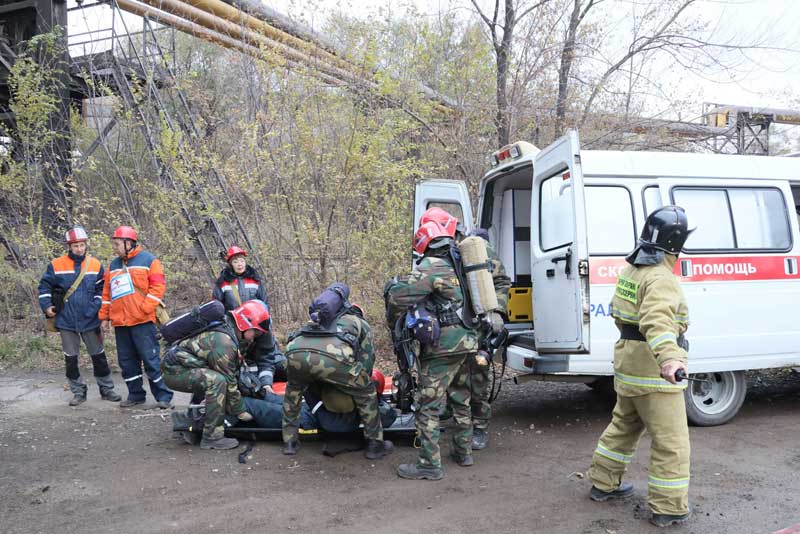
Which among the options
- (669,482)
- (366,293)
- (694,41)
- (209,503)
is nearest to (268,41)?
(366,293)

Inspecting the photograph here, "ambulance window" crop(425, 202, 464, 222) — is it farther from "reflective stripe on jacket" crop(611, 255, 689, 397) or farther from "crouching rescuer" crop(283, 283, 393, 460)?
"reflective stripe on jacket" crop(611, 255, 689, 397)

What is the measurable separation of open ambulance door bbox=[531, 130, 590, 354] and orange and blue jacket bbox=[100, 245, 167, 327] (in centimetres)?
373

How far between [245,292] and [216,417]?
1.91m

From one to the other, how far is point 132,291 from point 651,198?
16.2 feet

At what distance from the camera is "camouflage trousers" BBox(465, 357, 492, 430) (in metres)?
4.92

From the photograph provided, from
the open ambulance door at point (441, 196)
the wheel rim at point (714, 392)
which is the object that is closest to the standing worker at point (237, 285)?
the open ambulance door at point (441, 196)

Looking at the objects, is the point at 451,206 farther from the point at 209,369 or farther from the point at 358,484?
the point at 358,484

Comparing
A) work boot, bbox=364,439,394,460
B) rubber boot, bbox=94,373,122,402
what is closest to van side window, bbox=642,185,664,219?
work boot, bbox=364,439,394,460

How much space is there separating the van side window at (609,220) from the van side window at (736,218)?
52 cm

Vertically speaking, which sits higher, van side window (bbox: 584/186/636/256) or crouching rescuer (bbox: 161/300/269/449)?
van side window (bbox: 584/186/636/256)

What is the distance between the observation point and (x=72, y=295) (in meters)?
6.41

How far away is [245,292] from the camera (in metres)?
6.61

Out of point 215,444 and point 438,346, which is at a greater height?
point 438,346

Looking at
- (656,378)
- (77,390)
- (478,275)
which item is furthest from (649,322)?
(77,390)
